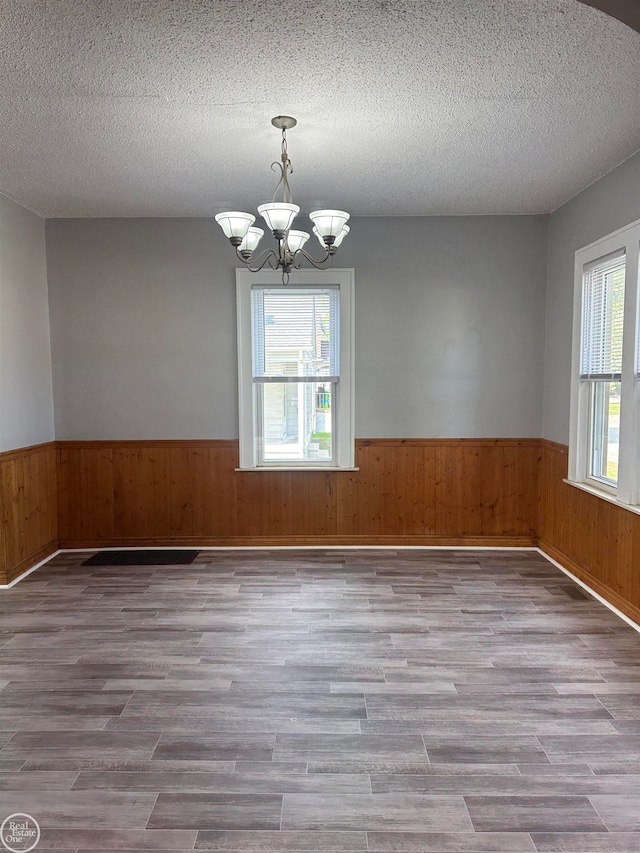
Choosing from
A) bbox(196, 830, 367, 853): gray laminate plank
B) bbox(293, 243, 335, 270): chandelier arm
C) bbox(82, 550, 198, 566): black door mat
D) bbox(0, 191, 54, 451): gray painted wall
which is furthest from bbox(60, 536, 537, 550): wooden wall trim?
bbox(196, 830, 367, 853): gray laminate plank

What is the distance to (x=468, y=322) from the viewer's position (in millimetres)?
4746

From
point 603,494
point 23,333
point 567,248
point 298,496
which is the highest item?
point 567,248

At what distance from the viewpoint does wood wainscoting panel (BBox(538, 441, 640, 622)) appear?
3461 mm

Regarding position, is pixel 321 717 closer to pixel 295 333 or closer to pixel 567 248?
pixel 295 333

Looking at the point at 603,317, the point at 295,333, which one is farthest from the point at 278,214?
the point at 603,317

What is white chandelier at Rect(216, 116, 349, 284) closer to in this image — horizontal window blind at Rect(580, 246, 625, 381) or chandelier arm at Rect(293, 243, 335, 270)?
chandelier arm at Rect(293, 243, 335, 270)

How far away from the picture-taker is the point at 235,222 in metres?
2.82

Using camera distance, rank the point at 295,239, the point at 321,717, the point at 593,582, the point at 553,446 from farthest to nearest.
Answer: the point at 553,446
the point at 593,582
the point at 295,239
the point at 321,717

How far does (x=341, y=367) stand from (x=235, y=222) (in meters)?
2.08

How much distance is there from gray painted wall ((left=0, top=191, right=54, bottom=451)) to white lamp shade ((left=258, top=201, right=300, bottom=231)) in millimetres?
2455

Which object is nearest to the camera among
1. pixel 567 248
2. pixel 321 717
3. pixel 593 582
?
pixel 321 717

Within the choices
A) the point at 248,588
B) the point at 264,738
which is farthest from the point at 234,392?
the point at 264,738

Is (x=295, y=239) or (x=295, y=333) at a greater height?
(x=295, y=239)

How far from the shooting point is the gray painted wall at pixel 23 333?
13.5 ft
